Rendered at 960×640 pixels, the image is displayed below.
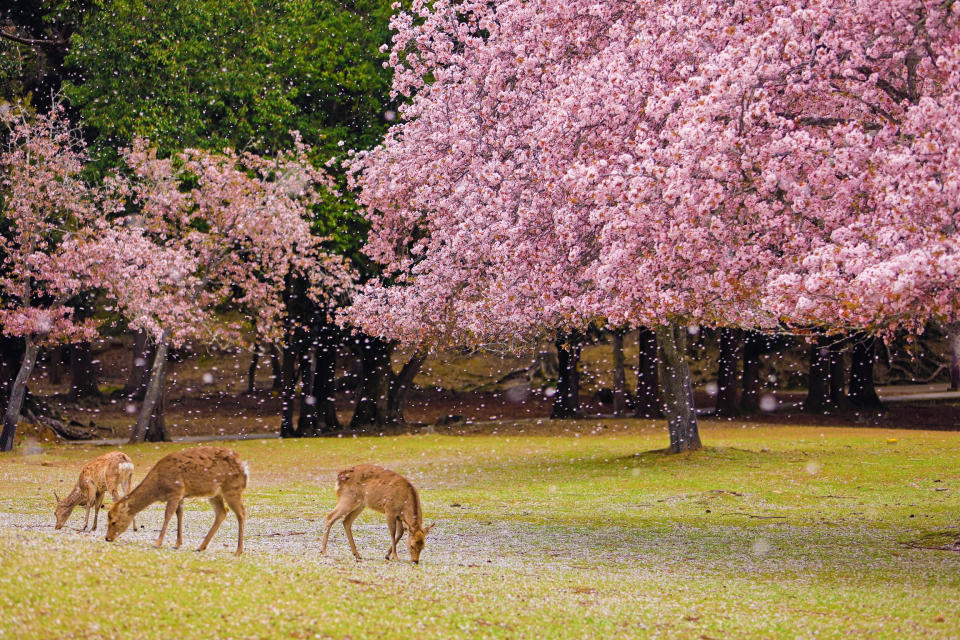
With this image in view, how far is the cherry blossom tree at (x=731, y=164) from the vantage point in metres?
13.5

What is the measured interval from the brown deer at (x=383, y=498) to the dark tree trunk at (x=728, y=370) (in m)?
38.9

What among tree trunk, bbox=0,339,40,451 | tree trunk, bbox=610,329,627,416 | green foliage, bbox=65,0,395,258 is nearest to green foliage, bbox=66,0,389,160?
green foliage, bbox=65,0,395,258

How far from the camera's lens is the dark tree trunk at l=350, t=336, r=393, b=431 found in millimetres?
50094

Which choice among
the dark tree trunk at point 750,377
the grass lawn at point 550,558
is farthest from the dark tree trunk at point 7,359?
the dark tree trunk at point 750,377

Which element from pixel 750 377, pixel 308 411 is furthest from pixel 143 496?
pixel 750 377

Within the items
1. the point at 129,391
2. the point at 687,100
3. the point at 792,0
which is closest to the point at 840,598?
the point at 687,100

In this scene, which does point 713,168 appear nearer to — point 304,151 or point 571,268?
point 571,268

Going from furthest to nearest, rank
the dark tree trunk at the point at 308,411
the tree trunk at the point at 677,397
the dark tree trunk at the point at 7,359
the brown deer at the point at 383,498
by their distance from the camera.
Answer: the dark tree trunk at the point at 308,411
the dark tree trunk at the point at 7,359
the tree trunk at the point at 677,397
the brown deer at the point at 383,498

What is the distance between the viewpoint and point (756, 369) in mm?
53500

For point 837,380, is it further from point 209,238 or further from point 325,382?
point 209,238

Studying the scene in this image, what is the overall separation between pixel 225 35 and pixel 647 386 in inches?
1023

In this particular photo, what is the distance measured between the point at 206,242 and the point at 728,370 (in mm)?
25888

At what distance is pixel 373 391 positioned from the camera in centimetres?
5053

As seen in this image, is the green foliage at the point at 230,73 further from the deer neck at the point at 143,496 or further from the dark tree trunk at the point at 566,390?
the deer neck at the point at 143,496
